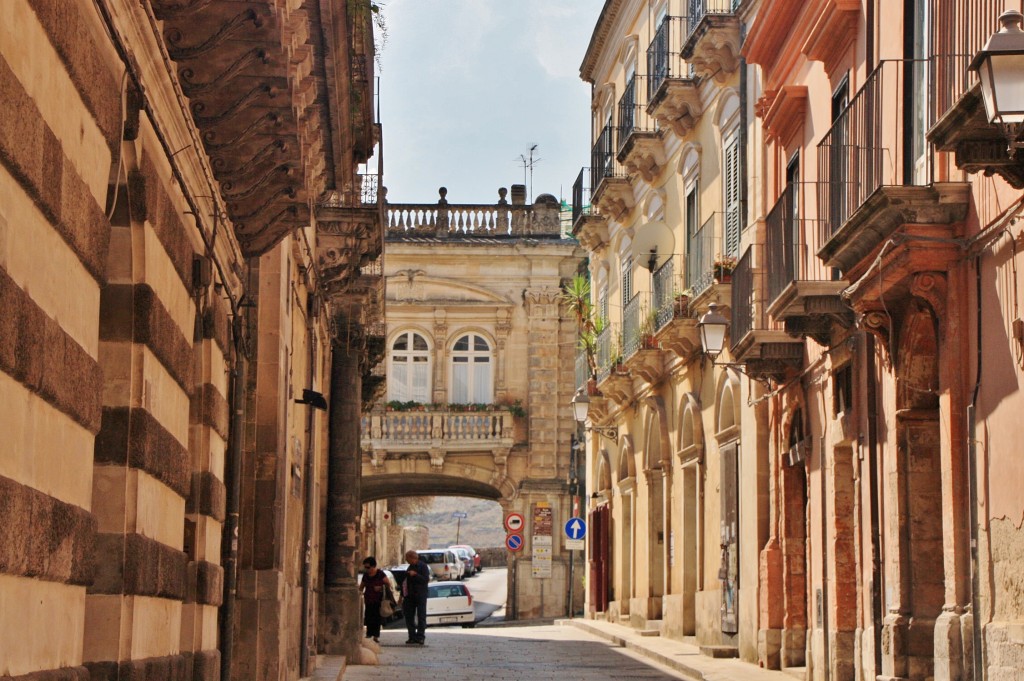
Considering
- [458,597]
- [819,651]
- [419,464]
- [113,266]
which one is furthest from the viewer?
[419,464]

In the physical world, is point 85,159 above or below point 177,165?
below

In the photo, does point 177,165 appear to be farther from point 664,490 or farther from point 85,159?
point 664,490

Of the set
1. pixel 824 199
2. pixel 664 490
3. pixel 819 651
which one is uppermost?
pixel 824 199

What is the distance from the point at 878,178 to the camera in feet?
43.1

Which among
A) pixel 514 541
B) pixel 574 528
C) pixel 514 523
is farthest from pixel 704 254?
pixel 514 541

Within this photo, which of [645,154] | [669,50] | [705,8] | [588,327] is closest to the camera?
[705,8]

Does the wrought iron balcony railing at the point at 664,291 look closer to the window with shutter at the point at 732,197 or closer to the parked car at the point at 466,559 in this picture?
the window with shutter at the point at 732,197

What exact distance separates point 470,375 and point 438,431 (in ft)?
6.10

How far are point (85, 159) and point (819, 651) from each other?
11.6 meters

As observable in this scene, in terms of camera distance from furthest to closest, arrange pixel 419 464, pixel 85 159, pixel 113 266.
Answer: pixel 419 464
pixel 113 266
pixel 85 159

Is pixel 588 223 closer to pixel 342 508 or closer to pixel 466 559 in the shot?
pixel 342 508

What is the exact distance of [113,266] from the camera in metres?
8.66

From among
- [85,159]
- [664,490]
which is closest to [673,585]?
[664,490]

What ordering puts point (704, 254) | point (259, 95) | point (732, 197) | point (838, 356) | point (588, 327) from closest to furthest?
point (259, 95)
point (838, 356)
point (732, 197)
point (704, 254)
point (588, 327)
